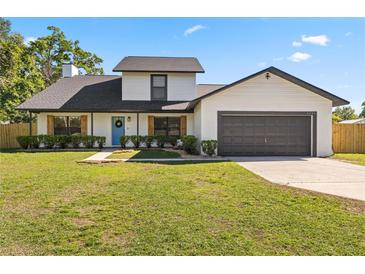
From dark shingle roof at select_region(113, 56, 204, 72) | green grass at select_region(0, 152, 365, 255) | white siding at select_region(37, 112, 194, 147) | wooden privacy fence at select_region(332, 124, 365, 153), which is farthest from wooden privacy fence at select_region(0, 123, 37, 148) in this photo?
wooden privacy fence at select_region(332, 124, 365, 153)

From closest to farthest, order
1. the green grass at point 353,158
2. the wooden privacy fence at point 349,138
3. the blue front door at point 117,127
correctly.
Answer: the green grass at point 353,158
the wooden privacy fence at point 349,138
the blue front door at point 117,127

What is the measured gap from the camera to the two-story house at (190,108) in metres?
12.8

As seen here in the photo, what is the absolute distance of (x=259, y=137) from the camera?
12.9m

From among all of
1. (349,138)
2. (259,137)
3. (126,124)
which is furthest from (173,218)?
(349,138)

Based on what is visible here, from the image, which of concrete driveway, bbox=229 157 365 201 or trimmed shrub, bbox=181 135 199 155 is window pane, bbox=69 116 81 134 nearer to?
trimmed shrub, bbox=181 135 199 155

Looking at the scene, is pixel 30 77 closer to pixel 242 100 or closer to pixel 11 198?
pixel 242 100

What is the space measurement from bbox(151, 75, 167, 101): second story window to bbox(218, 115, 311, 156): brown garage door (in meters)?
6.30

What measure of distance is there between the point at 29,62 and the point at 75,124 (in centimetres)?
1477

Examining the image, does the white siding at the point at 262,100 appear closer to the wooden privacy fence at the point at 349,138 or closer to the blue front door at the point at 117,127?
the wooden privacy fence at the point at 349,138

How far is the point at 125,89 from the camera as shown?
17500 millimetres

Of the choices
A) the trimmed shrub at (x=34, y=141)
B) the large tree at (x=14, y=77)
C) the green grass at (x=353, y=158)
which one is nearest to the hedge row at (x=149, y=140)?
the trimmed shrub at (x=34, y=141)

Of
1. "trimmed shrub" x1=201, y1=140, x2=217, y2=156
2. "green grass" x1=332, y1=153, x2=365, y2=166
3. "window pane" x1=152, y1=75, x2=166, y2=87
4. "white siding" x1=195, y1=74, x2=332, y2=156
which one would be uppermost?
"window pane" x1=152, y1=75, x2=166, y2=87

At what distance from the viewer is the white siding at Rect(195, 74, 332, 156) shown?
12.7 m

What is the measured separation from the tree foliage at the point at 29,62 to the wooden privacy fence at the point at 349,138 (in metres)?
24.6
